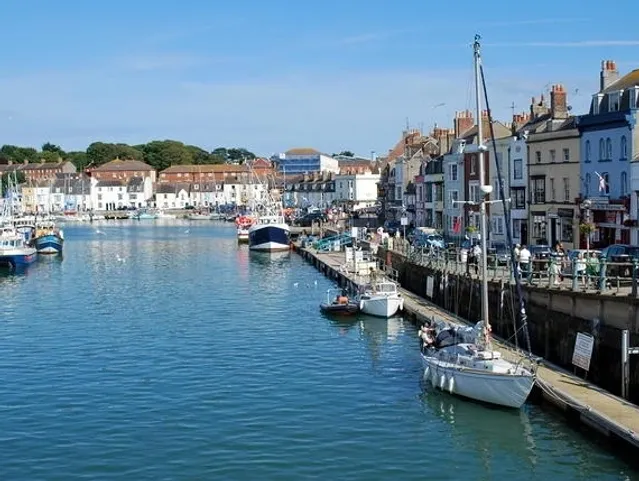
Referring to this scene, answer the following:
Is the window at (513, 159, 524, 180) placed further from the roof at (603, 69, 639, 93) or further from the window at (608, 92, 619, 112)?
the window at (608, 92, 619, 112)

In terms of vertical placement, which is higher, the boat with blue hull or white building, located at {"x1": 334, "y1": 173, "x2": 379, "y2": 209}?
white building, located at {"x1": 334, "y1": 173, "x2": 379, "y2": 209}

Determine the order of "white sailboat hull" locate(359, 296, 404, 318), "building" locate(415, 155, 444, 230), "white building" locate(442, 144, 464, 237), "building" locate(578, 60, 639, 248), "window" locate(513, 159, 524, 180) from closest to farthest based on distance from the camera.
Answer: "white sailboat hull" locate(359, 296, 404, 318) < "building" locate(578, 60, 639, 248) < "window" locate(513, 159, 524, 180) < "white building" locate(442, 144, 464, 237) < "building" locate(415, 155, 444, 230)

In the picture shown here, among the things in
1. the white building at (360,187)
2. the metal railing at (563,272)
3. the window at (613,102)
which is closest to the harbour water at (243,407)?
the metal railing at (563,272)

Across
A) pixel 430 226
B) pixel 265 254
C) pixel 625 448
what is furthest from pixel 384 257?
pixel 625 448

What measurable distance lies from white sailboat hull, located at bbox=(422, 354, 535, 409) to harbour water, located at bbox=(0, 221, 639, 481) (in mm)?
400

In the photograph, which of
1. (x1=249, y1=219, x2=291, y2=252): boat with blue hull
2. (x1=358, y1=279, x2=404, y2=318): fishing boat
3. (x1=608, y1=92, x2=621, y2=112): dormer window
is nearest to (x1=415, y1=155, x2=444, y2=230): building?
(x1=249, y1=219, x2=291, y2=252): boat with blue hull

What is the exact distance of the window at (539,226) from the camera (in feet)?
198

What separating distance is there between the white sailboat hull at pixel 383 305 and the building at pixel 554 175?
12.9 m

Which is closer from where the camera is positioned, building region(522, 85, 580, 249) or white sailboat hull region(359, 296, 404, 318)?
white sailboat hull region(359, 296, 404, 318)

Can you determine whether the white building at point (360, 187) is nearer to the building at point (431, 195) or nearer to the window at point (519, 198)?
the building at point (431, 195)

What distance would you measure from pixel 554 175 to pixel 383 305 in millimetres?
16944

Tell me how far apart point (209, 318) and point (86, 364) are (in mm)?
13357

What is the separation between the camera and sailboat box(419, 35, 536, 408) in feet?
94.7

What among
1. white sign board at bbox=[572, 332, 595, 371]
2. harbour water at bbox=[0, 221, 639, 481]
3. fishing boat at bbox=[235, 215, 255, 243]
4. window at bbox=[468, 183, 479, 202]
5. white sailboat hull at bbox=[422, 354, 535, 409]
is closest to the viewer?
harbour water at bbox=[0, 221, 639, 481]
